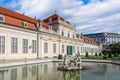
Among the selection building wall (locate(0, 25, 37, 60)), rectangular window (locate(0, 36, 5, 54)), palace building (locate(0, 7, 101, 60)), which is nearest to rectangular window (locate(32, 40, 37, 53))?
palace building (locate(0, 7, 101, 60))

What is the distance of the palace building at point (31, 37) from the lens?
93.0 ft

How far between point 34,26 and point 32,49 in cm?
499

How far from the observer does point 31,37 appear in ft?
115

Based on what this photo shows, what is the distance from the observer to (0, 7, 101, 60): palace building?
28.4 metres

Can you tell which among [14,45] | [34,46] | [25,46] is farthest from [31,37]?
[14,45]

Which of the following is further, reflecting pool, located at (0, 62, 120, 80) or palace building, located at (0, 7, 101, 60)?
palace building, located at (0, 7, 101, 60)

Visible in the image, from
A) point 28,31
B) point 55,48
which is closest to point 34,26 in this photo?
point 28,31

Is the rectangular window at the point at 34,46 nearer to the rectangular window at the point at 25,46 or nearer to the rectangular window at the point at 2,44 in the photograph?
the rectangular window at the point at 25,46

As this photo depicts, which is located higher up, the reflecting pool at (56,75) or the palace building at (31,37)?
the palace building at (31,37)

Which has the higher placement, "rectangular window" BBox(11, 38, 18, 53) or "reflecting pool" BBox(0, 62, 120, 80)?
"rectangular window" BBox(11, 38, 18, 53)

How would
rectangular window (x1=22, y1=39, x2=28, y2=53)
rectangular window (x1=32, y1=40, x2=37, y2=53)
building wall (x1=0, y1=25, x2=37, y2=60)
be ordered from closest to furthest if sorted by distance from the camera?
building wall (x1=0, y1=25, x2=37, y2=60), rectangular window (x1=22, y1=39, x2=28, y2=53), rectangular window (x1=32, y1=40, x2=37, y2=53)

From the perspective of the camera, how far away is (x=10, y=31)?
29.2 meters

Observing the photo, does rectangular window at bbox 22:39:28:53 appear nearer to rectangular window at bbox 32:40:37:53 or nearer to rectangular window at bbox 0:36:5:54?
rectangular window at bbox 32:40:37:53

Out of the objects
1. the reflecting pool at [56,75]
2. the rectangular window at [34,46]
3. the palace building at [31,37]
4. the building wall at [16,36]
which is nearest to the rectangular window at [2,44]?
the palace building at [31,37]
